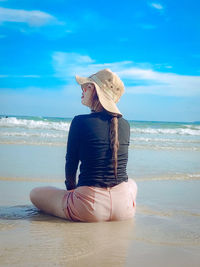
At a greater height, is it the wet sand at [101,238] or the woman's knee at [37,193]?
the woman's knee at [37,193]

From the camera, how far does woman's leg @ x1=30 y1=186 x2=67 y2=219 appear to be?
340 centimetres

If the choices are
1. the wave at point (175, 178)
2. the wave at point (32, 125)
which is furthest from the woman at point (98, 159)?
the wave at point (32, 125)

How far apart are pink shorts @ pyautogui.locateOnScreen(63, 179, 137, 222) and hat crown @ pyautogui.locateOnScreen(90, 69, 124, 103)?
92 centimetres

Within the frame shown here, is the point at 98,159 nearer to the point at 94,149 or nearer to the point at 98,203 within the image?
the point at 94,149

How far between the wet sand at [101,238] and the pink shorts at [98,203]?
0.25 feet

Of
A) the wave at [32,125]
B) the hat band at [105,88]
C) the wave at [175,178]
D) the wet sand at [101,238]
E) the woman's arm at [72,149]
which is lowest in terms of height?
the wet sand at [101,238]

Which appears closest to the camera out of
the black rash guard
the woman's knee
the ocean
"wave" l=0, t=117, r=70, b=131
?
the ocean

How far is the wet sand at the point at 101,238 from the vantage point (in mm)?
2379

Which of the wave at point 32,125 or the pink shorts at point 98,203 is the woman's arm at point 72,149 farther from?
the wave at point 32,125

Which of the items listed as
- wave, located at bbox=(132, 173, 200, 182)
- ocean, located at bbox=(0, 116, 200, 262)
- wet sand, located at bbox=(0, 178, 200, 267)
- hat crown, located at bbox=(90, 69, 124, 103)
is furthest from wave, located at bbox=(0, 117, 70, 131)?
hat crown, located at bbox=(90, 69, 124, 103)

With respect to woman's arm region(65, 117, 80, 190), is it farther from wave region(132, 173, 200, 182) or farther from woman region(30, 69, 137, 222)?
wave region(132, 173, 200, 182)

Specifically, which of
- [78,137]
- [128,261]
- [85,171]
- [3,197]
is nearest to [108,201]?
[85,171]

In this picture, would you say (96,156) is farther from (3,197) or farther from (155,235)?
(3,197)

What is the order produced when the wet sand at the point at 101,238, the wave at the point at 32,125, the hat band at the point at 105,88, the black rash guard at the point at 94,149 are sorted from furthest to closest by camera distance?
the wave at the point at 32,125
the hat band at the point at 105,88
the black rash guard at the point at 94,149
the wet sand at the point at 101,238
